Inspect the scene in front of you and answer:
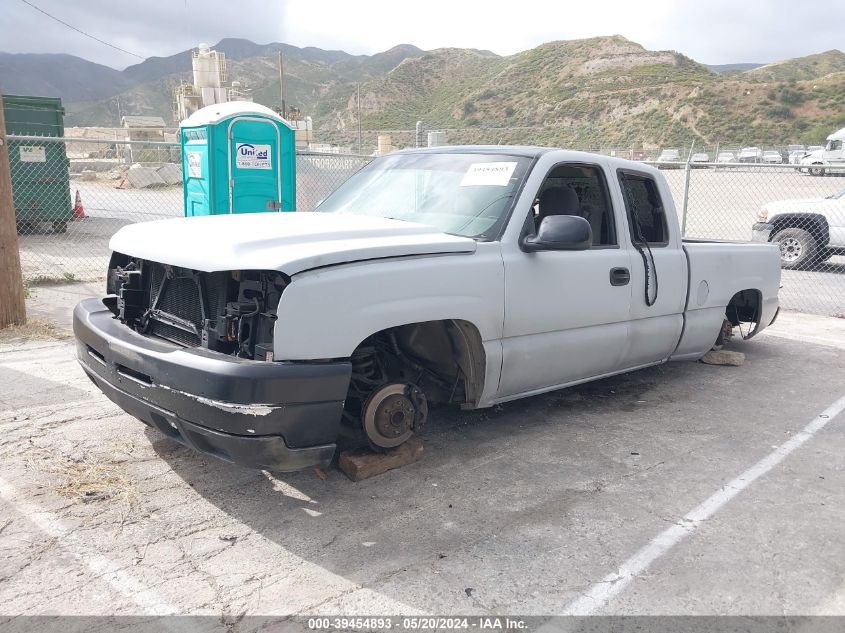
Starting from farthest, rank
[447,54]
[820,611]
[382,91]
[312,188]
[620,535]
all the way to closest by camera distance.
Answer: [447,54]
[382,91]
[312,188]
[620,535]
[820,611]

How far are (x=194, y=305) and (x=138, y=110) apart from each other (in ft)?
574

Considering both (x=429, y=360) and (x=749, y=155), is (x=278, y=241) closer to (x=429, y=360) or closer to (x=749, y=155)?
(x=429, y=360)

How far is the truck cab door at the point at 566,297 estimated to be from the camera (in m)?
4.13

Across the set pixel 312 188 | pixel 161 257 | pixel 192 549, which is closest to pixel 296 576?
pixel 192 549

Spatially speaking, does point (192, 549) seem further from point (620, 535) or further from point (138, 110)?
point (138, 110)

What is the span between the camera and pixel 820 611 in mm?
2801

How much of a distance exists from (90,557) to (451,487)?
1756 millimetres

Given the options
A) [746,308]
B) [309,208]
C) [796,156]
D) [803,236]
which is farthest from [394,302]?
[796,156]

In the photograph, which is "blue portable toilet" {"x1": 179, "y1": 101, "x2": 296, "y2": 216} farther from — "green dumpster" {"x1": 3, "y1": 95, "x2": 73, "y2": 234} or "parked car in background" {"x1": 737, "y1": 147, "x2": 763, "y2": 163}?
"parked car in background" {"x1": 737, "y1": 147, "x2": 763, "y2": 163}

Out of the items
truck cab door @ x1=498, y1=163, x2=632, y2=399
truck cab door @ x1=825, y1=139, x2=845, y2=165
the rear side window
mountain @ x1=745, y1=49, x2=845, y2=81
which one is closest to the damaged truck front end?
truck cab door @ x1=498, y1=163, x2=632, y2=399

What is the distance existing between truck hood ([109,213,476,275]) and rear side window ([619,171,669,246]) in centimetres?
186

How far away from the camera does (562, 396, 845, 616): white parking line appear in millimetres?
2842

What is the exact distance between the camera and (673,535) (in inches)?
132

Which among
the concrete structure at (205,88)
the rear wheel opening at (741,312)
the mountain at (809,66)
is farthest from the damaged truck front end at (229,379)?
the mountain at (809,66)
